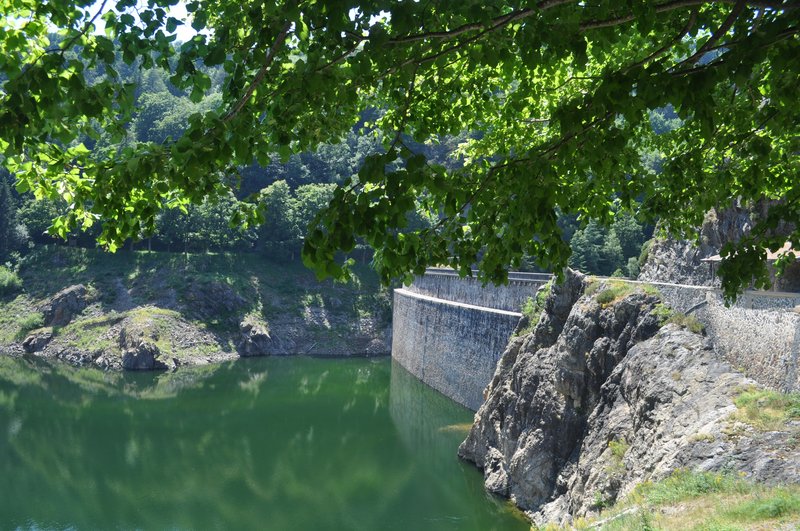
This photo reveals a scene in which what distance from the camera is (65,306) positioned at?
44750 mm

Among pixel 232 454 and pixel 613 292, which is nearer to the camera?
pixel 613 292

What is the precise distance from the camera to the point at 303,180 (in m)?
68.3

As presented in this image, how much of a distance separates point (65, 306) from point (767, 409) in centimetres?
4248

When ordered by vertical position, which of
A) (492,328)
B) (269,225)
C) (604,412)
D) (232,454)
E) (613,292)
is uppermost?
(269,225)

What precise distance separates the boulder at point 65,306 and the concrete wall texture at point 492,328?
19.1 metres

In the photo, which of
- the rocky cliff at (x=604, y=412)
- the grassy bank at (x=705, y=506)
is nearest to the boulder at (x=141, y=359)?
the rocky cliff at (x=604, y=412)

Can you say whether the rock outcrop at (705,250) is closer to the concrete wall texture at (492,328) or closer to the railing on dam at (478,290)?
the railing on dam at (478,290)

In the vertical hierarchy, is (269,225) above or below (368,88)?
below

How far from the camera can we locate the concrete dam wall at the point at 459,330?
28359 millimetres

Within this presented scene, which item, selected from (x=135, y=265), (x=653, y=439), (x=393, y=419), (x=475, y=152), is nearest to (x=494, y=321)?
(x=393, y=419)

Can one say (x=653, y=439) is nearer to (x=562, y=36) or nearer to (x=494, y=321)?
(x=562, y=36)

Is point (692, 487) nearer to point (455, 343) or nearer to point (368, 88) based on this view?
point (368, 88)

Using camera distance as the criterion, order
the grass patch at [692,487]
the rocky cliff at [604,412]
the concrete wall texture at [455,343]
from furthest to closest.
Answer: the concrete wall texture at [455,343]
the rocky cliff at [604,412]
the grass patch at [692,487]

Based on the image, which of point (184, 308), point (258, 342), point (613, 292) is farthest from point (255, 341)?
point (613, 292)
